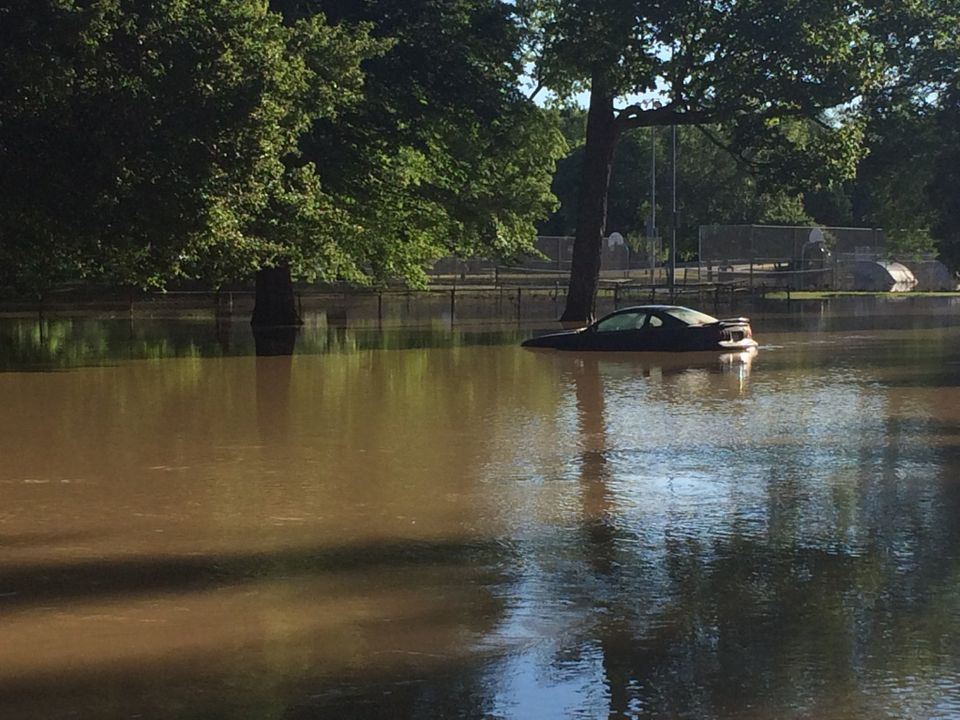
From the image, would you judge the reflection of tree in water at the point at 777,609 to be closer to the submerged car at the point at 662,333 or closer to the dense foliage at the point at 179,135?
the dense foliage at the point at 179,135

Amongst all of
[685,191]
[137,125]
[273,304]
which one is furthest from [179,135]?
[685,191]

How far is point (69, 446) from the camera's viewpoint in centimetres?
1438

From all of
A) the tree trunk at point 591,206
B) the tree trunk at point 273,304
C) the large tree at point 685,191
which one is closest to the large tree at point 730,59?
the tree trunk at point 591,206

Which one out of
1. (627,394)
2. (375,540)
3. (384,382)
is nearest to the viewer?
(375,540)

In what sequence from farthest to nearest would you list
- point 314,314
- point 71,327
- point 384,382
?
point 314,314
point 71,327
point 384,382

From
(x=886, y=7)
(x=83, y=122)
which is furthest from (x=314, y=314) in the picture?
(x=83, y=122)

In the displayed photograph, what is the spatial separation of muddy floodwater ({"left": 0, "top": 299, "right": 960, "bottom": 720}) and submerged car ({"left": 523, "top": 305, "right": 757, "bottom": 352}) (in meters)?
8.59

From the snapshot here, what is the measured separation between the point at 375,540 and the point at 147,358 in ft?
61.2

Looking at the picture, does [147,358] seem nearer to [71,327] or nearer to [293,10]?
[293,10]

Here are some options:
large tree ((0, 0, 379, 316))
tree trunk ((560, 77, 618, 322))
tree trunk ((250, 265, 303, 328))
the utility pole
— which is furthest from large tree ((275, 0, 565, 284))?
the utility pole

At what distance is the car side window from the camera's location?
29.1 m

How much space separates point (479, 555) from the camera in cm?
910

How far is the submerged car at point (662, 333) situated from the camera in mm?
28500

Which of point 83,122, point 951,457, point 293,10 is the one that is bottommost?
point 951,457
